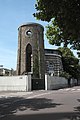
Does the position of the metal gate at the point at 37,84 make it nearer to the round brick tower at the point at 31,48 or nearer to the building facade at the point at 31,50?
the building facade at the point at 31,50

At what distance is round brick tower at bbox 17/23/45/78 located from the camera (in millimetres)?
55359

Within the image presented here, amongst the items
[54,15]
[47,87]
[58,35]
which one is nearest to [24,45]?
[47,87]

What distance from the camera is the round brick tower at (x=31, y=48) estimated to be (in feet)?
182

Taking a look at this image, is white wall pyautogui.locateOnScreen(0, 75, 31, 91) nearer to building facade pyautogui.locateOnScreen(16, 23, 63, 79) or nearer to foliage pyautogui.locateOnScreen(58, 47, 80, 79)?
building facade pyautogui.locateOnScreen(16, 23, 63, 79)

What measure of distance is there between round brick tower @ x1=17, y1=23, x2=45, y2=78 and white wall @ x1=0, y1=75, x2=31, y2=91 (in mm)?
15371

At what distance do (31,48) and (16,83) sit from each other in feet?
→ 63.1

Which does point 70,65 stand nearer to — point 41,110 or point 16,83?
point 16,83

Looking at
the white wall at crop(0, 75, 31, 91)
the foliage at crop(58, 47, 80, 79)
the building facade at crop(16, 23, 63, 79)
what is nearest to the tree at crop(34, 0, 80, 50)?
the white wall at crop(0, 75, 31, 91)

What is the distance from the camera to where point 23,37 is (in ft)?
186

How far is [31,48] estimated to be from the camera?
187 feet

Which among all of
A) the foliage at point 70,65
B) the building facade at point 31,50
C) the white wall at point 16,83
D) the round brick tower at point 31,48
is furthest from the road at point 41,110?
the foliage at point 70,65

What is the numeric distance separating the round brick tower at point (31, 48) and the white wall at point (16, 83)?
15.4 m

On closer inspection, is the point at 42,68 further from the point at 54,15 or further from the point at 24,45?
the point at 54,15

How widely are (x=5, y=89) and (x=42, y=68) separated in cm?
1686
